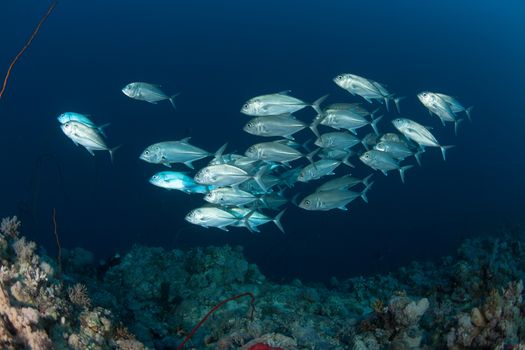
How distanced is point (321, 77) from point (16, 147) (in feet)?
98.3

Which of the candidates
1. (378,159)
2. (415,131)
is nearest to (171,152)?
(378,159)

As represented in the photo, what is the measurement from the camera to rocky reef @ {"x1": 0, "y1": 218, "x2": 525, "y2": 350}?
342 cm

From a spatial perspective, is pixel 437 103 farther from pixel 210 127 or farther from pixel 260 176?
pixel 210 127

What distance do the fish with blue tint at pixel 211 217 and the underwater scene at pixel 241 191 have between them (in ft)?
0.10

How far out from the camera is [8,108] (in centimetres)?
3681

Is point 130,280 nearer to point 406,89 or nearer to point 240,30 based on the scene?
point 406,89

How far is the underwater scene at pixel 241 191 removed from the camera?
434 centimetres

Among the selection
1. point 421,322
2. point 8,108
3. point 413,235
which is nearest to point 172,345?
point 421,322

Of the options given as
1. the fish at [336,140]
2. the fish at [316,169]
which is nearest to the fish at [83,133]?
the fish at [316,169]

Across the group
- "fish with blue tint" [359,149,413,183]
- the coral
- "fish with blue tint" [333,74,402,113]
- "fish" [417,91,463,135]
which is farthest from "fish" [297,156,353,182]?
the coral

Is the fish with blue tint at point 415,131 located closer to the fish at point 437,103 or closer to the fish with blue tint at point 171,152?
the fish at point 437,103

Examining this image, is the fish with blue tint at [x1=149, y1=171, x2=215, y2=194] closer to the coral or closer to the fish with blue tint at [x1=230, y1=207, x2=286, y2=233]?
the fish with blue tint at [x1=230, y1=207, x2=286, y2=233]

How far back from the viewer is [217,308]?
5.28 metres

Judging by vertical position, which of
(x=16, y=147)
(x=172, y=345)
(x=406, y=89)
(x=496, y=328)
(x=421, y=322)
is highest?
(x=496, y=328)
